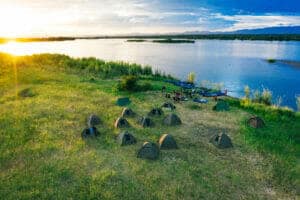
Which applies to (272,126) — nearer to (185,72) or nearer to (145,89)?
(145,89)

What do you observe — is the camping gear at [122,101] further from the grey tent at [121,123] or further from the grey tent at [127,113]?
the grey tent at [121,123]

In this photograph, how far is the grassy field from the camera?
1079 cm

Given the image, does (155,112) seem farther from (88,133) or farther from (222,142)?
(222,142)

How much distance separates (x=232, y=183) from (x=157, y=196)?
331 centimetres

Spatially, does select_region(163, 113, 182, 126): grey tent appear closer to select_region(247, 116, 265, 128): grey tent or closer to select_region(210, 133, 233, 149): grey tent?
select_region(210, 133, 233, 149): grey tent

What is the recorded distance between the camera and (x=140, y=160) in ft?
43.4

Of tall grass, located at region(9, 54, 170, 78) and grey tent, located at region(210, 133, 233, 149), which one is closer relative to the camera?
grey tent, located at region(210, 133, 233, 149)

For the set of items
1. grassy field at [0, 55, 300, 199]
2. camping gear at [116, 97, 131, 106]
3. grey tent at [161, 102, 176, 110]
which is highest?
camping gear at [116, 97, 131, 106]

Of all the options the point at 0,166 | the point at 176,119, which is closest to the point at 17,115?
the point at 0,166

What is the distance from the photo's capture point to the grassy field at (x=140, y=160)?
10789mm

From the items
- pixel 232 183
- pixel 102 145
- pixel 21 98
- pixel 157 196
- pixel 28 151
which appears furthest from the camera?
pixel 21 98

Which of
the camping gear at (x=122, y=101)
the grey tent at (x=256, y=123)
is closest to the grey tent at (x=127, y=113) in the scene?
the camping gear at (x=122, y=101)

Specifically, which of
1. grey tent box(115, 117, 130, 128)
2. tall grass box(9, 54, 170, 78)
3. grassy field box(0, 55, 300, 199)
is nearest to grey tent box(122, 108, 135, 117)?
grassy field box(0, 55, 300, 199)

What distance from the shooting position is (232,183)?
448 inches
